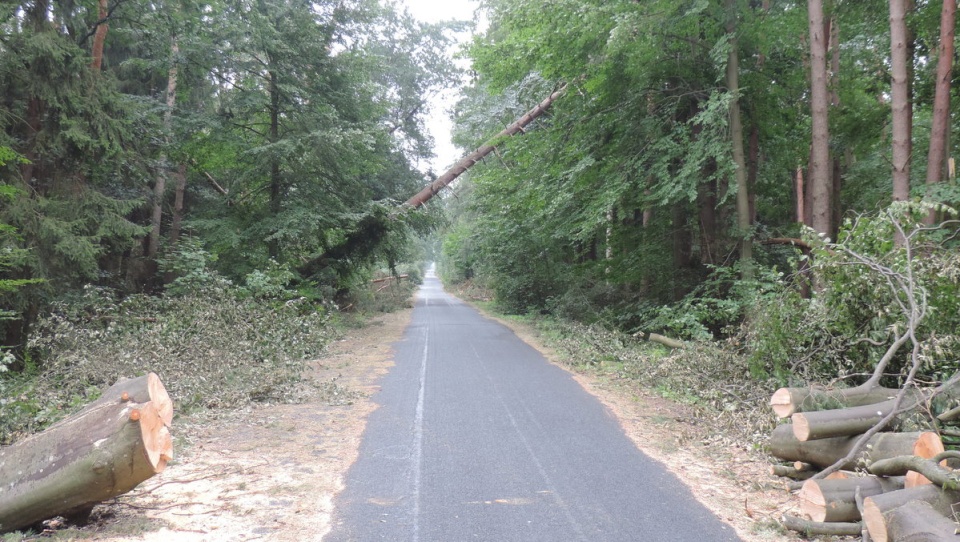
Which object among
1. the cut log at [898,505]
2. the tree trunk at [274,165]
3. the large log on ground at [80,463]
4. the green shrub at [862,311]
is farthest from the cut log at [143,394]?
the tree trunk at [274,165]

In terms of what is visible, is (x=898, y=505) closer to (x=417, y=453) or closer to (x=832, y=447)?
(x=832, y=447)

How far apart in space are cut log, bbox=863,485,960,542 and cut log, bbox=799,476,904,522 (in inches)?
10.2

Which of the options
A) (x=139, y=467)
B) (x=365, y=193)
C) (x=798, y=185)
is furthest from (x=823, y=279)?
(x=365, y=193)

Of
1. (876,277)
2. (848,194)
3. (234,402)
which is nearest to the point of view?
(876,277)

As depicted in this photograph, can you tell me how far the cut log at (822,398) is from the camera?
532 cm

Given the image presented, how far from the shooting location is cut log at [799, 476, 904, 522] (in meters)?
4.10

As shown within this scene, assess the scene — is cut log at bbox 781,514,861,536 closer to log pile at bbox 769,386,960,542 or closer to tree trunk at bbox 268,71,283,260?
log pile at bbox 769,386,960,542

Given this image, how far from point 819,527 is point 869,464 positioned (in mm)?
810

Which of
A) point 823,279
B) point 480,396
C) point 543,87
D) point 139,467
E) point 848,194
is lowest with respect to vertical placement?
point 480,396

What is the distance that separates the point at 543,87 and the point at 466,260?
26.1 m

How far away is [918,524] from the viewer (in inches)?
135

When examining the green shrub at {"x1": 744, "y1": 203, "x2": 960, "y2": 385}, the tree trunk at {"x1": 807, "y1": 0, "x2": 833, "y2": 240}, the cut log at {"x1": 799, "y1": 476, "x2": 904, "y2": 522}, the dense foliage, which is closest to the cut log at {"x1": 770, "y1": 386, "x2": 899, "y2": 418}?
the green shrub at {"x1": 744, "y1": 203, "x2": 960, "y2": 385}

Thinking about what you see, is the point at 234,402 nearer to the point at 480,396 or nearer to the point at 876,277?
the point at 480,396

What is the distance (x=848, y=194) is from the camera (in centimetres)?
1677
